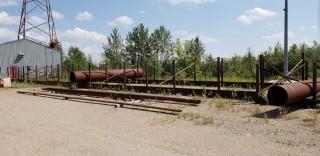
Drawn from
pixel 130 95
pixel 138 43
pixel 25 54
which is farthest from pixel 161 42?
pixel 130 95

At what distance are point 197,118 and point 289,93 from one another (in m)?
2.35

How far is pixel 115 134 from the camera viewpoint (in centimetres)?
715

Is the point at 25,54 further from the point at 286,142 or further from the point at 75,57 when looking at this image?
the point at 286,142

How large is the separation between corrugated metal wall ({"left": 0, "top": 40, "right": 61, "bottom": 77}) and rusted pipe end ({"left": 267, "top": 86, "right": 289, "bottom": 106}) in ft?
102

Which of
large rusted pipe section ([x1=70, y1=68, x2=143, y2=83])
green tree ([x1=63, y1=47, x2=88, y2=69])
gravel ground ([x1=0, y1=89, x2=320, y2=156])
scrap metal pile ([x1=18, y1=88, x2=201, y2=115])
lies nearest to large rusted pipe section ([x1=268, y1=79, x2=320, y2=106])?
gravel ground ([x1=0, y1=89, x2=320, y2=156])

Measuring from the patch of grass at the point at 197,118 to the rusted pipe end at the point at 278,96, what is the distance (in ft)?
6.14

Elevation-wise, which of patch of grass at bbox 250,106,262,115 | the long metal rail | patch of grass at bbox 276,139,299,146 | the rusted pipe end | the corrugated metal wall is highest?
the corrugated metal wall

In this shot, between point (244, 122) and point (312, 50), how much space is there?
99.8 ft

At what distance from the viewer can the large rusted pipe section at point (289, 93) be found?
8.65 meters

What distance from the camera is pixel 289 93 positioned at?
339 inches

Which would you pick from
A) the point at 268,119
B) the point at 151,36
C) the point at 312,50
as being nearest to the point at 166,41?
the point at 151,36

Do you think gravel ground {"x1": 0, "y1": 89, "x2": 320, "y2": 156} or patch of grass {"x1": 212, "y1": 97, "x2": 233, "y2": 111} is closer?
gravel ground {"x1": 0, "y1": 89, "x2": 320, "y2": 156}

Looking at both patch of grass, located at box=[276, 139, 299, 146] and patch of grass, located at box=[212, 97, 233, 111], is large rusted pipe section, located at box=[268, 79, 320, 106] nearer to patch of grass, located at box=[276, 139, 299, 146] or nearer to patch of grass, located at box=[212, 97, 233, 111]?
patch of grass, located at box=[212, 97, 233, 111]

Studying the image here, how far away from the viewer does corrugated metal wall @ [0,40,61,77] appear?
3453 cm
